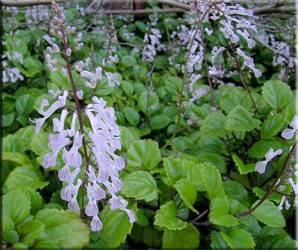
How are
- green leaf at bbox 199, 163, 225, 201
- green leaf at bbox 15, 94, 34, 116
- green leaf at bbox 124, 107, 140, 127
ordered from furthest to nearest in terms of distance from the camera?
green leaf at bbox 15, 94, 34, 116 < green leaf at bbox 124, 107, 140, 127 < green leaf at bbox 199, 163, 225, 201

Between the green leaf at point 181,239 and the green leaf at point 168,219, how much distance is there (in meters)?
0.06

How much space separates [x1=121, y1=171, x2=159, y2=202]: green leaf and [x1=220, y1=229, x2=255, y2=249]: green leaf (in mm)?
288

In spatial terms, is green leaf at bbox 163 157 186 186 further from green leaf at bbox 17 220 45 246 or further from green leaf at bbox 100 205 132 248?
green leaf at bbox 17 220 45 246

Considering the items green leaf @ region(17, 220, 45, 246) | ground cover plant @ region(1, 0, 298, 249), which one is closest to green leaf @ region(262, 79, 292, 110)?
ground cover plant @ region(1, 0, 298, 249)

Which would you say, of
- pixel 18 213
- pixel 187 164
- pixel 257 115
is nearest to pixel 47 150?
pixel 18 213

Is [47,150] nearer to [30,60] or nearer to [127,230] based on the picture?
[127,230]

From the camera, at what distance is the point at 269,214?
1315mm

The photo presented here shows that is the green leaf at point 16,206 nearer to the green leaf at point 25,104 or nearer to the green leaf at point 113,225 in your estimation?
the green leaf at point 113,225

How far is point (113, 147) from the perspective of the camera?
96cm

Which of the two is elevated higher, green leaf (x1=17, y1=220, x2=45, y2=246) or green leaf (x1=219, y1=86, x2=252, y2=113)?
green leaf (x1=219, y1=86, x2=252, y2=113)

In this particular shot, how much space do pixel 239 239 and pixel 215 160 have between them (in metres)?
0.43

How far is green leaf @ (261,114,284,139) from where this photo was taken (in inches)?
59.4

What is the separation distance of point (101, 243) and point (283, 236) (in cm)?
67

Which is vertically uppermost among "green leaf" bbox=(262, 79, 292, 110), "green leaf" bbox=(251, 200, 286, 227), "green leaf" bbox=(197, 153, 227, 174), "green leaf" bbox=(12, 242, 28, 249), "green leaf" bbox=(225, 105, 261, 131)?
"green leaf" bbox=(262, 79, 292, 110)
